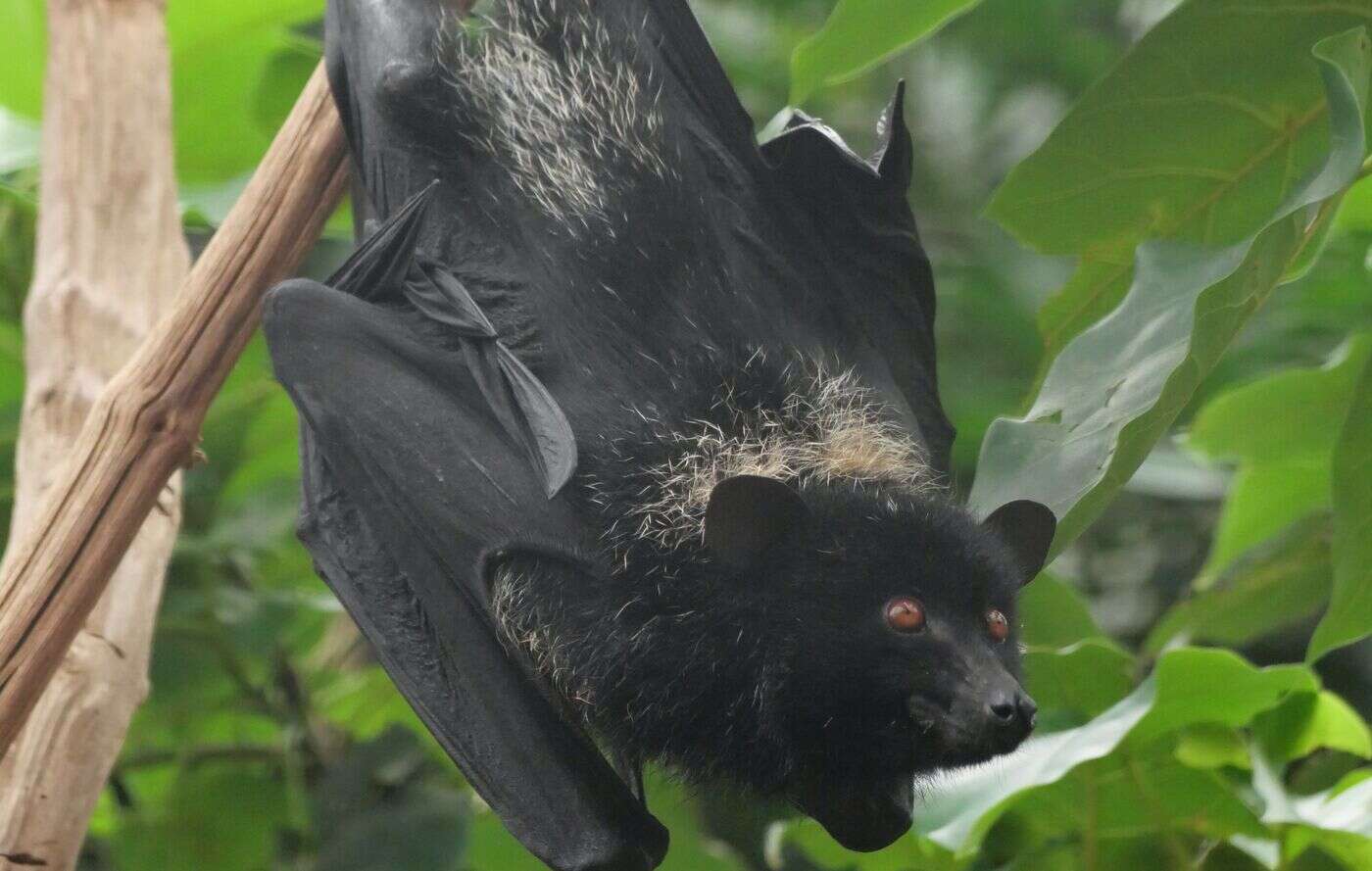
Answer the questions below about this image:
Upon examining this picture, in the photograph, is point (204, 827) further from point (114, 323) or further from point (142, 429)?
point (142, 429)

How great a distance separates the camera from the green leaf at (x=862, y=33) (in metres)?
2.22

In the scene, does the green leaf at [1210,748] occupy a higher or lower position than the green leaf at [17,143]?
lower

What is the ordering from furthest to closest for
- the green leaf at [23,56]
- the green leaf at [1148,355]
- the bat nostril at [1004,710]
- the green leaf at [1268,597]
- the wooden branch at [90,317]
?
→ 1. the green leaf at [1268,597]
2. the green leaf at [23,56]
3. the wooden branch at [90,317]
4. the bat nostril at [1004,710]
5. the green leaf at [1148,355]

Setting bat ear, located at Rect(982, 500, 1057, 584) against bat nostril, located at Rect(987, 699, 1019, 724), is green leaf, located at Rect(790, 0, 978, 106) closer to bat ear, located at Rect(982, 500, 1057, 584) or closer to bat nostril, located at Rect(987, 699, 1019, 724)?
bat ear, located at Rect(982, 500, 1057, 584)

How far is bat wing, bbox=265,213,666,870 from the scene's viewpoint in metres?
2.27

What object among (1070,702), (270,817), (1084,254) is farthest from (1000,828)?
(270,817)

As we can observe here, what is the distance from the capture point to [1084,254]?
8.04ft

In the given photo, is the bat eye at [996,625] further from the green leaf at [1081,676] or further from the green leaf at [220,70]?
the green leaf at [220,70]

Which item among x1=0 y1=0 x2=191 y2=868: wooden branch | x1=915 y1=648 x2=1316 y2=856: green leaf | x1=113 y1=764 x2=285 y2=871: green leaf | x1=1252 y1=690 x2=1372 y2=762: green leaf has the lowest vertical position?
x1=113 y1=764 x2=285 y2=871: green leaf

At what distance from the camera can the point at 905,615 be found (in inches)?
81.8

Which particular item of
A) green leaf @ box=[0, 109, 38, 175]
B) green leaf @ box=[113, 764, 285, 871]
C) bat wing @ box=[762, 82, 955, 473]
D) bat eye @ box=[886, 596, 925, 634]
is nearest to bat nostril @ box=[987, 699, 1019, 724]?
bat eye @ box=[886, 596, 925, 634]

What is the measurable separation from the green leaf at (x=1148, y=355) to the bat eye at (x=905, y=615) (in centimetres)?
16

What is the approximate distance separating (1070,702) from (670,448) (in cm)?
109

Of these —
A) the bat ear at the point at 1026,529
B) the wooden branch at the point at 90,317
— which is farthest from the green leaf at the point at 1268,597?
the wooden branch at the point at 90,317
